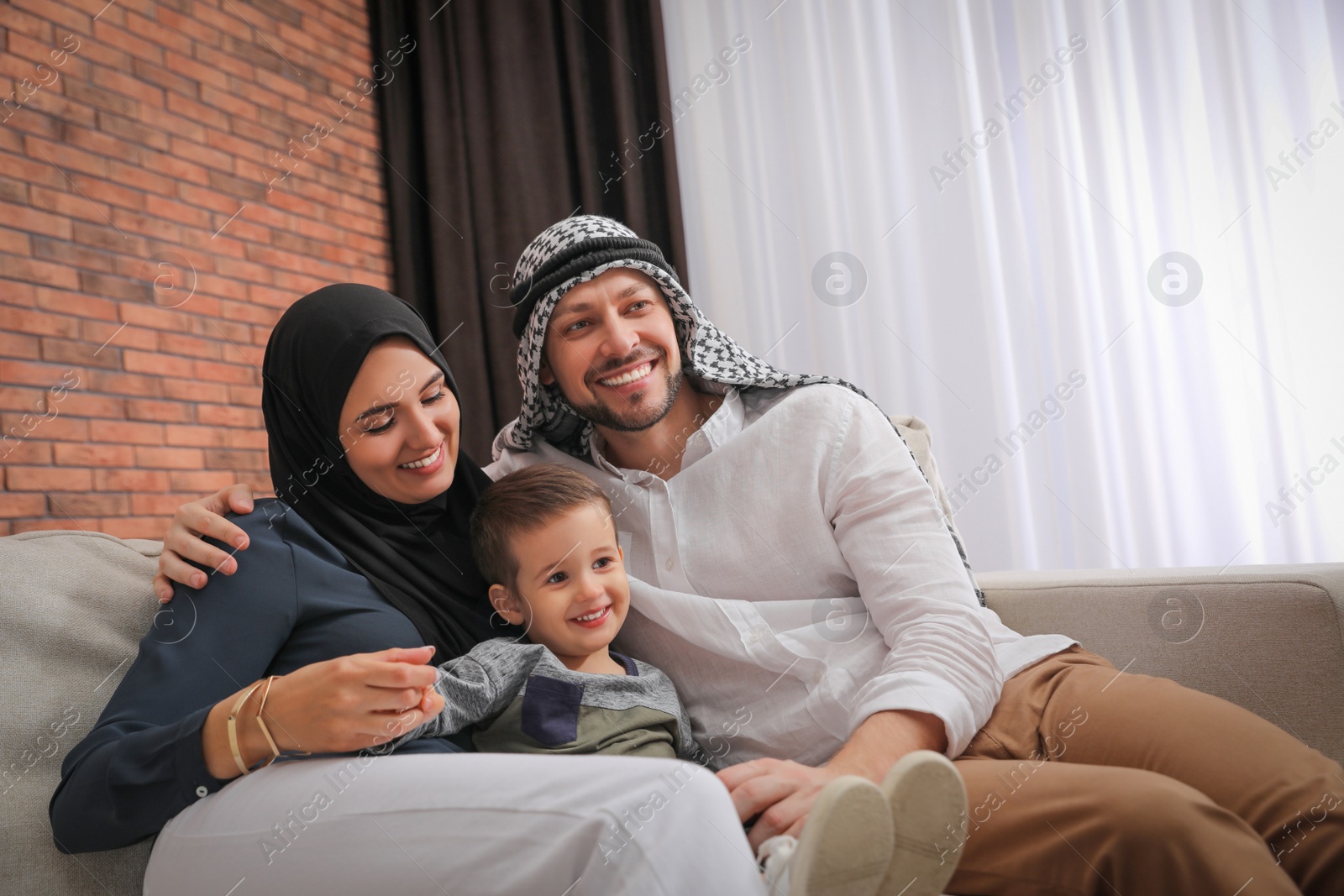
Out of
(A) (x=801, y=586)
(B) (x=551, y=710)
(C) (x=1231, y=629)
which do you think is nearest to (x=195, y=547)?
(B) (x=551, y=710)

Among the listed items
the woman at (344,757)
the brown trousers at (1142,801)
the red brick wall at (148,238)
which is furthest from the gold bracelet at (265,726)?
the red brick wall at (148,238)

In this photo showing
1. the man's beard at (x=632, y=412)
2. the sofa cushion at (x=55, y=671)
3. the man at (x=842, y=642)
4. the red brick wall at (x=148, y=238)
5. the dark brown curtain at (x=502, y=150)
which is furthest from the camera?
the dark brown curtain at (x=502, y=150)

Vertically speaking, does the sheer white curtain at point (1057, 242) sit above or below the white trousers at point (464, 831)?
above

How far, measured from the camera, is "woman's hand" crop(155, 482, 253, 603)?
3.87 feet

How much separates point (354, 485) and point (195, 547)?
0.93ft

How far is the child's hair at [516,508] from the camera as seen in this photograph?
4.50 feet

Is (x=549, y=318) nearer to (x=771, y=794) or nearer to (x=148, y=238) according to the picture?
(x=771, y=794)

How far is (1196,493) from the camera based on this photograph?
9.17ft

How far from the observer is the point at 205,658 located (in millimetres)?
1135

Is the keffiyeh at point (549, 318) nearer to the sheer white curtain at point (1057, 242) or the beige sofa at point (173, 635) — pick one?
the beige sofa at point (173, 635)

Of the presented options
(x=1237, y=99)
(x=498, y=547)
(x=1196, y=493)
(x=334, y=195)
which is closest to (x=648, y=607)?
(x=498, y=547)

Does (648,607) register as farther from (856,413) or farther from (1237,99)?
(1237,99)

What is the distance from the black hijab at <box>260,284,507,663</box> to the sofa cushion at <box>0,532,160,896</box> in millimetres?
262

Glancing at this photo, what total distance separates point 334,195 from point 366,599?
2736 mm
